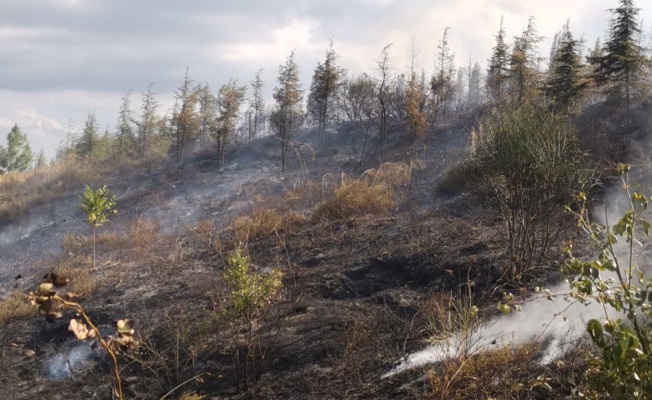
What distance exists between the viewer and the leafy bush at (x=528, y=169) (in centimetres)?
810

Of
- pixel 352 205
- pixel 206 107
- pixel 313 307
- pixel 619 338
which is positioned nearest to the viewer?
pixel 619 338

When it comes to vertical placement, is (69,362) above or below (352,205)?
below

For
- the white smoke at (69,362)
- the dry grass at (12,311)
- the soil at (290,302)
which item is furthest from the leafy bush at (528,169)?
the dry grass at (12,311)

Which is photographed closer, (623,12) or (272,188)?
(623,12)

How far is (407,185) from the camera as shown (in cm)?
1762

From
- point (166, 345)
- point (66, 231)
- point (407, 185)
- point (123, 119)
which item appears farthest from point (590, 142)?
point (123, 119)

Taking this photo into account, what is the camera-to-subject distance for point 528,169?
8344 mm

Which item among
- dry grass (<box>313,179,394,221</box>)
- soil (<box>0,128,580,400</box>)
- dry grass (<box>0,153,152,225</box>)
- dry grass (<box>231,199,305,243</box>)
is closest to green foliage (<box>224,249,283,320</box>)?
soil (<box>0,128,580,400</box>)

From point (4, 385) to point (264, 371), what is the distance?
13.1 ft

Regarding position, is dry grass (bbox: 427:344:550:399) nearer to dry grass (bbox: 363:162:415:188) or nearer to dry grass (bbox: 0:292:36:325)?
dry grass (bbox: 0:292:36:325)

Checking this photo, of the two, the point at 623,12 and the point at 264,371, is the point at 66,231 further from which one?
the point at 623,12

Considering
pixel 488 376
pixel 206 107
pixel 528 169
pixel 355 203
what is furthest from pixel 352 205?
pixel 206 107

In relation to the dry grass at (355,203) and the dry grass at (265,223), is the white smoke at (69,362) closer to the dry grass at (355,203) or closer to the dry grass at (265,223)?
the dry grass at (265,223)

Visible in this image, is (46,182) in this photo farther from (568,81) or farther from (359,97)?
(568,81)
